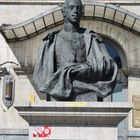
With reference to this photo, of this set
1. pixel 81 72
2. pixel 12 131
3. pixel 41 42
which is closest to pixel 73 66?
pixel 81 72

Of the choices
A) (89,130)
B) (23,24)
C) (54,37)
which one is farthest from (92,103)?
(23,24)

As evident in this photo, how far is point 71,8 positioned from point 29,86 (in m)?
13.8

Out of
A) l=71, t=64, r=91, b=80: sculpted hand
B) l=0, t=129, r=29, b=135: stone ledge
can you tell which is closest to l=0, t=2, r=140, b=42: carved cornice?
l=0, t=129, r=29, b=135: stone ledge

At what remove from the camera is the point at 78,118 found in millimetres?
13453

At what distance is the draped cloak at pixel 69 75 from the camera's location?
45.0ft

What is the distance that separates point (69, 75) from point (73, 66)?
0.69 feet

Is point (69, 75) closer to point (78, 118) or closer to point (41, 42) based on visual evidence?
point (78, 118)

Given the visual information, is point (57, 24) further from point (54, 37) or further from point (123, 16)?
point (54, 37)

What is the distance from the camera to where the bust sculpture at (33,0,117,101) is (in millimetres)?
13734

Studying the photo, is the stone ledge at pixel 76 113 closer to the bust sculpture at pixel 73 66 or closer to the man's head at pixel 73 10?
the bust sculpture at pixel 73 66

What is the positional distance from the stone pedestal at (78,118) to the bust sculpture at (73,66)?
15.5 inches

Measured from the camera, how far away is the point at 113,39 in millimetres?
28406

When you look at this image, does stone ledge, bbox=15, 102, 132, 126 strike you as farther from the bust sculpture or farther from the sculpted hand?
the sculpted hand

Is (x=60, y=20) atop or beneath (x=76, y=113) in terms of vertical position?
atop
